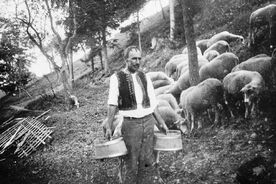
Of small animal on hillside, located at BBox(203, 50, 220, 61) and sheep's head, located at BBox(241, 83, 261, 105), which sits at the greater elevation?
small animal on hillside, located at BBox(203, 50, 220, 61)

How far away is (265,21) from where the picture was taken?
1028cm

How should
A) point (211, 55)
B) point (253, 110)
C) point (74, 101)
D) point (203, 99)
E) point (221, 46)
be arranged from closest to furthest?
point (253, 110)
point (203, 99)
point (211, 55)
point (221, 46)
point (74, 101)

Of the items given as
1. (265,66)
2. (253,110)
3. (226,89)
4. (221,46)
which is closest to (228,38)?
(221,46)

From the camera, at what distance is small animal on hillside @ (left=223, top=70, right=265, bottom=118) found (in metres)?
7.04

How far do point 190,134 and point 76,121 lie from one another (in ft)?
24.4

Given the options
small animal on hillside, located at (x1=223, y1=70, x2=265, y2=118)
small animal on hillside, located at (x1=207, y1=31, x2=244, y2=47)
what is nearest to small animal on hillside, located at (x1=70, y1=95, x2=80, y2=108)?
small animal on hillside, located at (x1=207, y1=31, x2=244, y2=47)

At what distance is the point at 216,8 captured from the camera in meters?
19.3

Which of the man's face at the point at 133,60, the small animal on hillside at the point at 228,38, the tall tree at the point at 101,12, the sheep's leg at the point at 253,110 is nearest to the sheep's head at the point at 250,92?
the sheep's leg at the point at 253,110

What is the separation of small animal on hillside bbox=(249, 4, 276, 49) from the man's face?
23.3 ft

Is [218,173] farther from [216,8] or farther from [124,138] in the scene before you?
[216,8]

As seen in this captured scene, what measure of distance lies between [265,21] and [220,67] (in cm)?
234

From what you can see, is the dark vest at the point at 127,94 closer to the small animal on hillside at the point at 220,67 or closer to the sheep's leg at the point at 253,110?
the sheep's leg at the point at 253,110

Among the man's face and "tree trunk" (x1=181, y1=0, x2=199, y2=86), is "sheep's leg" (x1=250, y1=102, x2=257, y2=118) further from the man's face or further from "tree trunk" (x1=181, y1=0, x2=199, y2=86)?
the man's face

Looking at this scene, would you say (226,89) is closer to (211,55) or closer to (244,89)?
(244,89)
